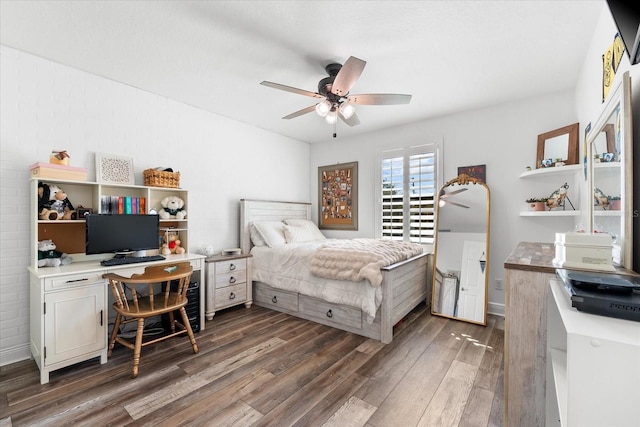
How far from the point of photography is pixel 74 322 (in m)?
2.18

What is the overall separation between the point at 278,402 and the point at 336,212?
132 inches

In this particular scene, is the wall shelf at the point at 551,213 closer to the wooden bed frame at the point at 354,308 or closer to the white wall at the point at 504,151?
the white wall at the point at 504,151

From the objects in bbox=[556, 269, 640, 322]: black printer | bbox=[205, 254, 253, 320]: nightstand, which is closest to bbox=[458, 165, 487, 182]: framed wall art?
bbox=[556, 269, 640, 322]: black printer

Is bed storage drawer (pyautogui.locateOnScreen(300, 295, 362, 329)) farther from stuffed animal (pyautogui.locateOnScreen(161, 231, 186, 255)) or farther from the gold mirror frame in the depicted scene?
the gold mirror frame

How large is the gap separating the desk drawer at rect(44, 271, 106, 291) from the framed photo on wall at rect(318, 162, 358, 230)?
3.33 metres

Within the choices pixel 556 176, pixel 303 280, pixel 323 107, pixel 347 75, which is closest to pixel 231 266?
pixel 303 280

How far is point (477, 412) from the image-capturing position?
1763 millimetres

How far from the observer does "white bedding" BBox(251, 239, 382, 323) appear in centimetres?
272

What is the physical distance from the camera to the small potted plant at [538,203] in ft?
9.79

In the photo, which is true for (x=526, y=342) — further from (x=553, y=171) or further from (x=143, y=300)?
(x=143, y=300)

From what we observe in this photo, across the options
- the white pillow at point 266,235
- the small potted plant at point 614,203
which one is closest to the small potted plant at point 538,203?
the small potted plant at point 614,203

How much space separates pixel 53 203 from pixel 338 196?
3.59 metres

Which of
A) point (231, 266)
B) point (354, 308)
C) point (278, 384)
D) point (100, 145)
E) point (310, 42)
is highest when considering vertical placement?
point (310, 42)

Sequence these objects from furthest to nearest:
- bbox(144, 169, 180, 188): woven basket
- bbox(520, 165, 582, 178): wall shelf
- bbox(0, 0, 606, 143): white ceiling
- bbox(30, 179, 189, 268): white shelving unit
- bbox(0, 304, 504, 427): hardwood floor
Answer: bbox(144, 169, 180, 188): woven basket
bbox(520, 165, 582, 178): wall shelf
bbox(30, 179, 189, 268): white shelving unit
bbox(0, 0, 606, 143): white ceiling
bbox(0, 304, 504, 427): hardwood floor
